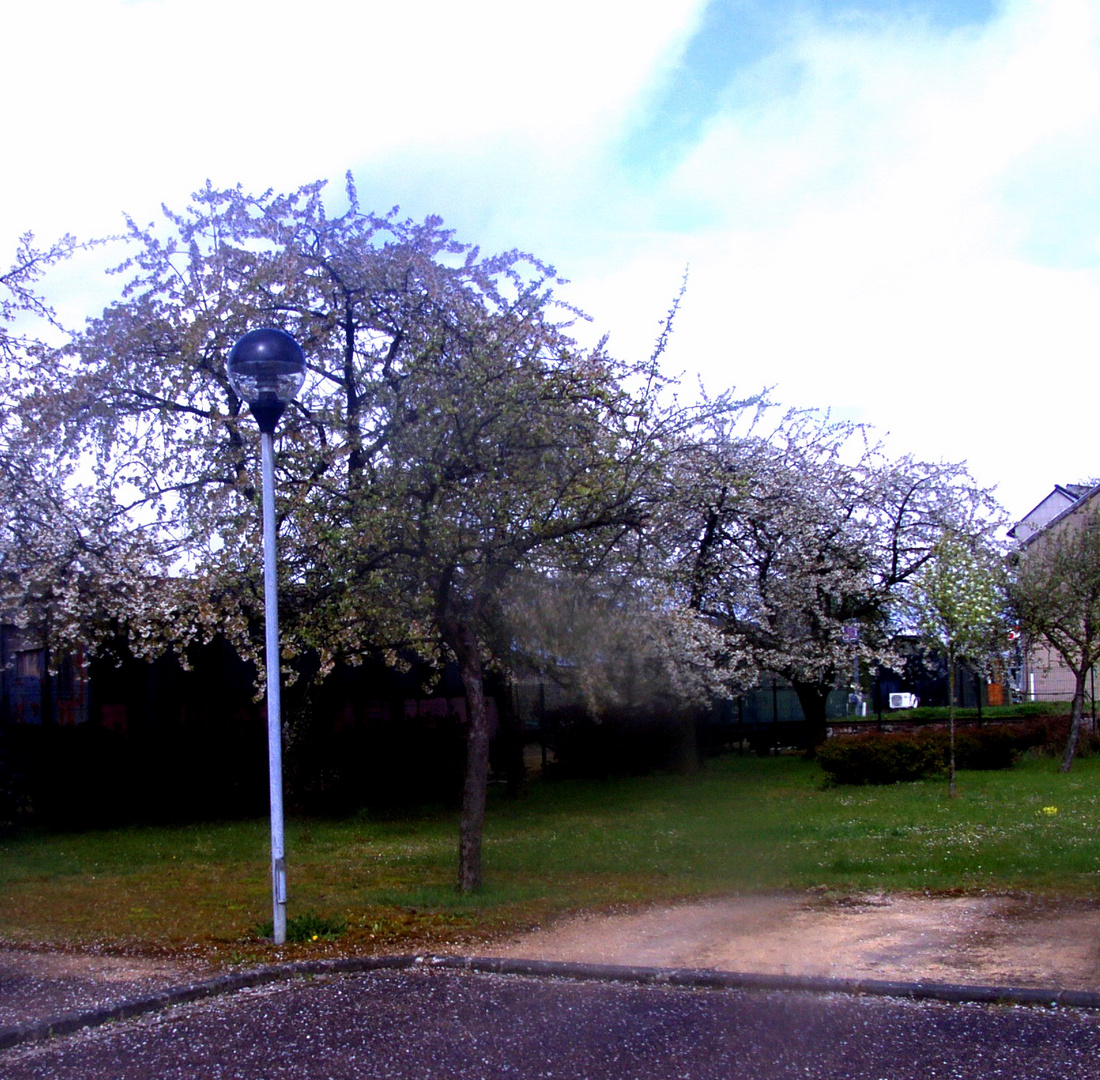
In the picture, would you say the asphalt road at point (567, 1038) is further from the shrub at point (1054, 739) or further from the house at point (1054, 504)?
the house at point (1054, 504)


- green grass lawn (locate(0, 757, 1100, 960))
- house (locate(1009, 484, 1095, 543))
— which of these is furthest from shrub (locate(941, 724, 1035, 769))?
house (locate(1009, 484, 1095, 543))

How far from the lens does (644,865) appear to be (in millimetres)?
11367

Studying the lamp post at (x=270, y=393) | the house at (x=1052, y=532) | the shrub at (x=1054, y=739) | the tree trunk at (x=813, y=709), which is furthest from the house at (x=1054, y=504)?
the lamp post at (x=270, y=393)

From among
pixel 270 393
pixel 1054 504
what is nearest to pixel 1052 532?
pixel 1054 504

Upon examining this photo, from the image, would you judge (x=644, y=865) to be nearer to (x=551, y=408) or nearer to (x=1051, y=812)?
(x=551, y=408)

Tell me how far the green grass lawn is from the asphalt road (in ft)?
4.44

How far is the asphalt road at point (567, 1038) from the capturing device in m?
5.23

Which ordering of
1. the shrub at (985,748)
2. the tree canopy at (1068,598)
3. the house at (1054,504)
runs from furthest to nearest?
Answer: the house at (1054,504) < the shrub at (985,748) < the tree canopy at (1068,598)

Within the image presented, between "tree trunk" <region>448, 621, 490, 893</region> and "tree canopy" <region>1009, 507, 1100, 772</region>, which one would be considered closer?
"tree trunk" <region>448, 621, 490, 893</region>

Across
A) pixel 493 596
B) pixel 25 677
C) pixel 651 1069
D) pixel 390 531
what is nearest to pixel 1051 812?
pixel 493 596

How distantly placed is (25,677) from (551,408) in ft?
35.1

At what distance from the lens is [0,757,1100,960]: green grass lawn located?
8820 mm

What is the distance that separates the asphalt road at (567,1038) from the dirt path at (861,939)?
54 centimetres

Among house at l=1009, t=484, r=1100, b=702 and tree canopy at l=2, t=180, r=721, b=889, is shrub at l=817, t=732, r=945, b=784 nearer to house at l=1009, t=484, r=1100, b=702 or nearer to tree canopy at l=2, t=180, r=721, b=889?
tree canopy at l=2, t=180, r=721, b=889
